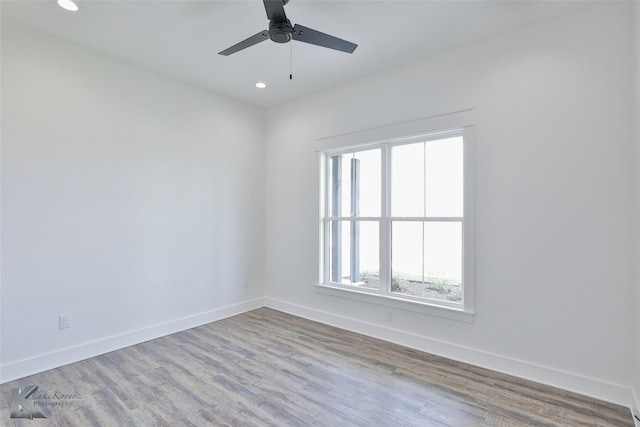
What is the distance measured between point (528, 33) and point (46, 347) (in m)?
5.13

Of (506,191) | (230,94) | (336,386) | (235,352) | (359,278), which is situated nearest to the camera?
(336,386)

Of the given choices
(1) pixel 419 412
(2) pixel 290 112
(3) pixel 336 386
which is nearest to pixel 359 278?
(3) pixel 336 386

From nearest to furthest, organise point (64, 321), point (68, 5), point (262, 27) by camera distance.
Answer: point (68, 5) → point (262, 27) → point (64, 321)

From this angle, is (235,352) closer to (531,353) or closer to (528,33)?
(531,353)

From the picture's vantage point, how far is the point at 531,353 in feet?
8.78

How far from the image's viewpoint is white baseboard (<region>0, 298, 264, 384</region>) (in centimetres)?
269

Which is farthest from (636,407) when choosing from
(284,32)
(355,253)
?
(284,32)

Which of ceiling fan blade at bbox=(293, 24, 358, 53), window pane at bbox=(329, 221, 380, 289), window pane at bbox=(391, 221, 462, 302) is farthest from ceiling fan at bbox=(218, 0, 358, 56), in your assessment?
window pane at bbox=(329, 221, 380, 289)

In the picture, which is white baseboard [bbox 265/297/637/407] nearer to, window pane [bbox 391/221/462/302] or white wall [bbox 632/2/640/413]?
white wall [bbox 632/2/640/413]

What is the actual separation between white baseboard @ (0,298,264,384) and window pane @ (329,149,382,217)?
82.4 inches

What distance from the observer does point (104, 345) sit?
3.20m

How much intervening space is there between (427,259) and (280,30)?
2566 millimetres

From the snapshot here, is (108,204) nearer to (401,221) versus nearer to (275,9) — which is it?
(275,9)

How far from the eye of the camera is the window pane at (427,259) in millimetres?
3193
